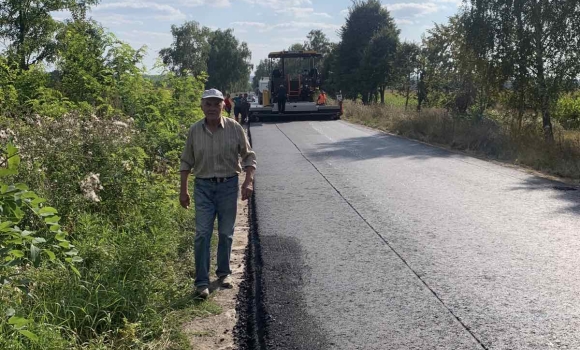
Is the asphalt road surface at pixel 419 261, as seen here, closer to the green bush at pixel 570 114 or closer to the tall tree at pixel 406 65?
the green bush at pixel 570 114

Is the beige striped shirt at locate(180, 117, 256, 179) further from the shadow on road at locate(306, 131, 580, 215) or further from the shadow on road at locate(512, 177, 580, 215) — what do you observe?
the shadow on road at locate(306, 131, 580, 215)

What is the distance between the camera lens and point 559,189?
33.3ft

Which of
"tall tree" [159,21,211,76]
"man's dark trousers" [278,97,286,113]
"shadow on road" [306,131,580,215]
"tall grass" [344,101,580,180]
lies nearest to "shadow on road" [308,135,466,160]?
"shadow on road" [306,131,580,215]

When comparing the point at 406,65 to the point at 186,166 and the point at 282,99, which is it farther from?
the point at 186,166

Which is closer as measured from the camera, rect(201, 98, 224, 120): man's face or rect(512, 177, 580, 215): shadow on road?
rect(201, 98, 224, 120): man's face

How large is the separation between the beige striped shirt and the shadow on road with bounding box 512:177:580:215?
5.18m

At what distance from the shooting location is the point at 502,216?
7.77 meters

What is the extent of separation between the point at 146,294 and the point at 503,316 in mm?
2691

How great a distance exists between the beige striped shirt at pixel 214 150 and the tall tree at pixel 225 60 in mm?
98948

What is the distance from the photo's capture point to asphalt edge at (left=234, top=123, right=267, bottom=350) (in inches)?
163

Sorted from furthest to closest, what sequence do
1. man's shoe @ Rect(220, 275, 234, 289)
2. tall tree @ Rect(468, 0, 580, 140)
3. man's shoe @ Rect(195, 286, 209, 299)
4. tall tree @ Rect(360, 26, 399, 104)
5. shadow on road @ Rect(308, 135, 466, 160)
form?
tall tree @ Rect(360, 26, 399, 104) → tall tree @ Rect(468, 0, 580, 140) → shadow on road @ Rect(308, 135, 466, 160) → man's shoe @ Rect(220, 275, 234, 289) → man's shoe @ Rect(195, 286, 209, 299)

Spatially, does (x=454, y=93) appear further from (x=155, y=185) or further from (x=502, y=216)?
(x=155, y=185)

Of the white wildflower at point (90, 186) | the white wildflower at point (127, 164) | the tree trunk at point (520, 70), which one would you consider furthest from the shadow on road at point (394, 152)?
the white wildflower at point (90, 186)

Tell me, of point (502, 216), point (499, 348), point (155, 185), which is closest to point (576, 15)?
point (502, 216)
